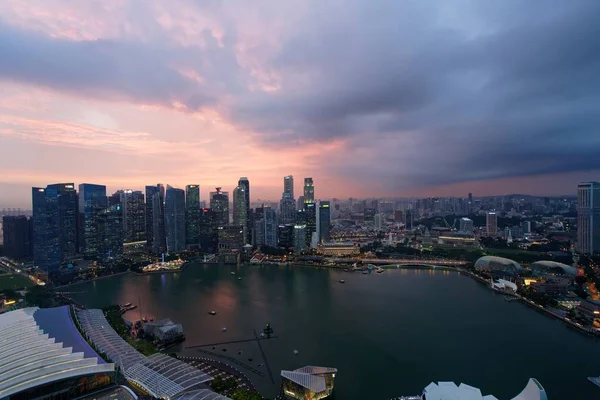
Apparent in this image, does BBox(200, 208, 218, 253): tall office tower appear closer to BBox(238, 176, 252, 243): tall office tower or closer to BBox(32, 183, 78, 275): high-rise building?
BBox(238, 176, 252, 243): tall office tower

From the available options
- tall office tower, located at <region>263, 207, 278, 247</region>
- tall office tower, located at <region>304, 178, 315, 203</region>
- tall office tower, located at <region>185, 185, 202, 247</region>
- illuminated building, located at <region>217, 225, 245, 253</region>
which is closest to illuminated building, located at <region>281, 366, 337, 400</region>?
illuminated building, located at <region>217, 225, 245, 253</region>

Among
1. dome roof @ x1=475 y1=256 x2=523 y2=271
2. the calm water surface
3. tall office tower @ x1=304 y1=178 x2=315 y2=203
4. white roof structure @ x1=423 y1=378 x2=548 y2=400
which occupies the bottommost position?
the calm water surface

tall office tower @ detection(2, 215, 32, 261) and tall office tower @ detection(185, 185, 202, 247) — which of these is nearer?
tall office tower @ detection(2, 215, 32, 261)

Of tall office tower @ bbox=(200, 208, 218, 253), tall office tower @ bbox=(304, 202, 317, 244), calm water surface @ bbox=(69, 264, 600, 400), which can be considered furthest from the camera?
tall office tower @ bbox=(304, 202, 317, 244)

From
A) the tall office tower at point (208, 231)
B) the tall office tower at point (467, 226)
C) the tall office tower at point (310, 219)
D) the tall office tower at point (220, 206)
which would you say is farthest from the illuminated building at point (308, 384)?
the tall office tower at point (467, 226)

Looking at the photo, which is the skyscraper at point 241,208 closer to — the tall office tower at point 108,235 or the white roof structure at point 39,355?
the tall office tower at point 108,235
